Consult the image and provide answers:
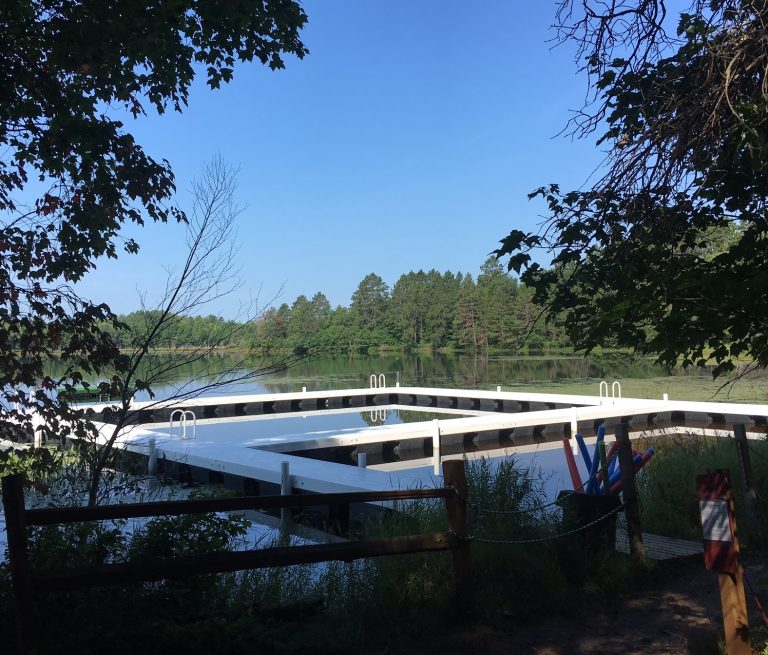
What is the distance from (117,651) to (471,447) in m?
13.3

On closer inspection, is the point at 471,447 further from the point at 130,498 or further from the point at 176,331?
the point at 176,331

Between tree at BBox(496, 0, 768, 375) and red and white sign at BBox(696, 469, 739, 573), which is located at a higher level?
tree at BBox(496, 0, 768, 375)

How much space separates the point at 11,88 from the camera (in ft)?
15.0

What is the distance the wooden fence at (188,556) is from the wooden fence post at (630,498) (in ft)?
5.65

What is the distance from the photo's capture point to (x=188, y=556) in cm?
378

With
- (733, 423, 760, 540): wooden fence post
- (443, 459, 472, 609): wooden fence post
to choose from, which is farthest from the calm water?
(443, 459, 472, 609): wooden fence post

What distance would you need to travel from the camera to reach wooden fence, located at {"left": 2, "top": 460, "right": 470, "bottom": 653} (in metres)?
3.21

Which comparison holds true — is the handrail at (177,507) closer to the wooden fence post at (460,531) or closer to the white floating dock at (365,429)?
the wooden fence post at (460,531)

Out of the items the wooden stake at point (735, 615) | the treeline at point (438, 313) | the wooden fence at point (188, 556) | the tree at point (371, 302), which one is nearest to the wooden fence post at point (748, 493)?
the wooden stake at point (735, 615)

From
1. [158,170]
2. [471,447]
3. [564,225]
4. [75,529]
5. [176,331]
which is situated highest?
[158,170]

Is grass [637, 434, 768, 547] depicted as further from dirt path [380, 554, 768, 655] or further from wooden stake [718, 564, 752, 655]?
wooden stake [718, 564, 752, 655]

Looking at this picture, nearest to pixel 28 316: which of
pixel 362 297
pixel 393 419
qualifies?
pixel 393 419

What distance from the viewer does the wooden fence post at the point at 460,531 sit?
14.1 feet

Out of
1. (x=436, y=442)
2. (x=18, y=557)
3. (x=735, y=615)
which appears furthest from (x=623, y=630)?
(x=436, y=442)
